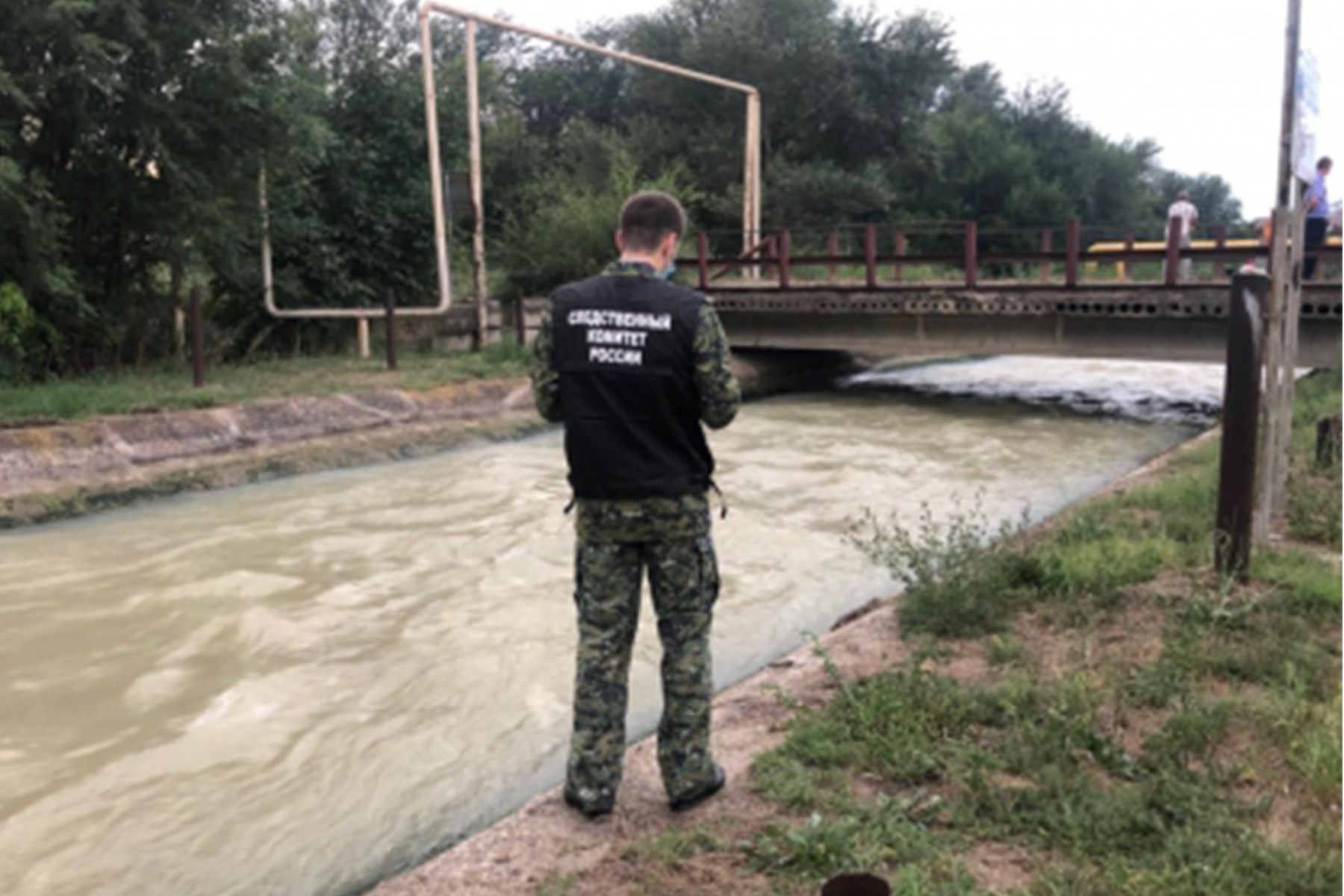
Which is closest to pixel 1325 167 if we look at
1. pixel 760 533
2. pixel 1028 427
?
pixel 1028 427

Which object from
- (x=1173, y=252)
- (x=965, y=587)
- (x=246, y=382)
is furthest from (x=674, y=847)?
(x=1173, y=252)

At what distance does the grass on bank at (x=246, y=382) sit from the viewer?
1084 centimetres

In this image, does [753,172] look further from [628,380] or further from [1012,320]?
[628,380]

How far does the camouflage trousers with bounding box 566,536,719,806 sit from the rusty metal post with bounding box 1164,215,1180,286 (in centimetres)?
1317

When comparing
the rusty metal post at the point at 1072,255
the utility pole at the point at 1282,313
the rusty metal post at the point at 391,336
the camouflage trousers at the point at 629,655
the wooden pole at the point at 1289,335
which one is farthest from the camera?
the rusty metal post at the point at 391,336

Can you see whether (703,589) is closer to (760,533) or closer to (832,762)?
(832,762)

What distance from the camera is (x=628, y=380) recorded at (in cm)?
340

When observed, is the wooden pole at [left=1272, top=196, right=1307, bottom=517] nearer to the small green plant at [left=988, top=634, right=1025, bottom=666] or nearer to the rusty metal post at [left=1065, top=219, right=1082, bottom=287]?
the small green plant at [left=988, top=634, right=1025, bottom=666]

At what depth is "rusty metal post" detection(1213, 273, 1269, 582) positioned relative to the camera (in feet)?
16.5

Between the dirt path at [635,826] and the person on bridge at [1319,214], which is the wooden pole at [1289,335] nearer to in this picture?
the dirt path at [635,826]

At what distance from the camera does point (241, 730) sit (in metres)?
5.09

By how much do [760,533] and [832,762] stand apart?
16.9ft

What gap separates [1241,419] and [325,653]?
4.81 m

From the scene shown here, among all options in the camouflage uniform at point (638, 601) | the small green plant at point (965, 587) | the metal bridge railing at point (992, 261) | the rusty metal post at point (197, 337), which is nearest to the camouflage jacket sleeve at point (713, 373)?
the camouflage uniform at point (638, 601)
